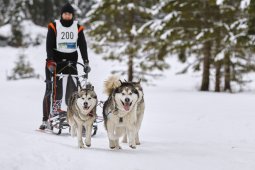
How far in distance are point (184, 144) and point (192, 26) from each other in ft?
36.3

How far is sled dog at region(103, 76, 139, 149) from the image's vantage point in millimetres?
6059

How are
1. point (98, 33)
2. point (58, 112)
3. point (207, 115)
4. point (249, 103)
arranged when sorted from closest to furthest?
point (58, 112)
point (207, 115)
point (249, 103)
point (98, 33)

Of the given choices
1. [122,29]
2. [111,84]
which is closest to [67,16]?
[111,84]

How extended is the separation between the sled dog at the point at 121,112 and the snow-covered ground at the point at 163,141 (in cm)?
26

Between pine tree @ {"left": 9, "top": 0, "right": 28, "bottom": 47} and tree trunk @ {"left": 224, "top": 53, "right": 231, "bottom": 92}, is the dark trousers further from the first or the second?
pine tree @ {"left": 9, "top": 0, "right": 28, "bottom": 47}

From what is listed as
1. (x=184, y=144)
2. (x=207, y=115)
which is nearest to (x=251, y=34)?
(x=207, y=115)

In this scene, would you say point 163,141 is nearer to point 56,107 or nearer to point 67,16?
point 56,107

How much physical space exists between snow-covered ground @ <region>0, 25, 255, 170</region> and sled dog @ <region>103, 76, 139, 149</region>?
26 centimetres

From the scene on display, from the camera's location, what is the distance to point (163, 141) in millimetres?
7871

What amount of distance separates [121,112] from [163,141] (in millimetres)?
2033

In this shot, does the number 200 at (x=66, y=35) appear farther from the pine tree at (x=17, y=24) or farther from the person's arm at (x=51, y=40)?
the pine tree at (x=17, y=24)

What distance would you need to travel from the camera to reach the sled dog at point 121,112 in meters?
6.06

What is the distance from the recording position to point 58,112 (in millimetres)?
7523

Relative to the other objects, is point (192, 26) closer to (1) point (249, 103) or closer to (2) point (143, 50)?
(2) point (143, 50)
